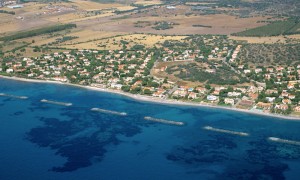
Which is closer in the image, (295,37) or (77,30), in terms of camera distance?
(295,37)

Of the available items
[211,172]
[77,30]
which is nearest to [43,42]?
[77,30]

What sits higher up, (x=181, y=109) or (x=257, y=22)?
(x=257, y=22)

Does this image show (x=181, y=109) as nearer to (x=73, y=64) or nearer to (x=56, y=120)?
(x=56, y=120)

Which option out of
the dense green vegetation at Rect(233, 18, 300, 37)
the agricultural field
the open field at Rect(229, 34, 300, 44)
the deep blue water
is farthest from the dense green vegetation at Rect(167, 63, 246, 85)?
the dense green vegetation at Rect(233, 18, 300, 37)

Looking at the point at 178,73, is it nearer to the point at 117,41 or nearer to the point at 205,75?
the point at 205,75

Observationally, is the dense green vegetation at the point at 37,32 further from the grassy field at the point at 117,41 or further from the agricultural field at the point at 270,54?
the agricultural field at the point at 270,54

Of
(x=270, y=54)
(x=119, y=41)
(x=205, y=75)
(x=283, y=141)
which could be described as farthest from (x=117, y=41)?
(x=283, y=141)

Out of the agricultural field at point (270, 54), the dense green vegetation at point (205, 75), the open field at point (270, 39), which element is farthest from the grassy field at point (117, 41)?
the dense green vegetation at point (205, 75)
